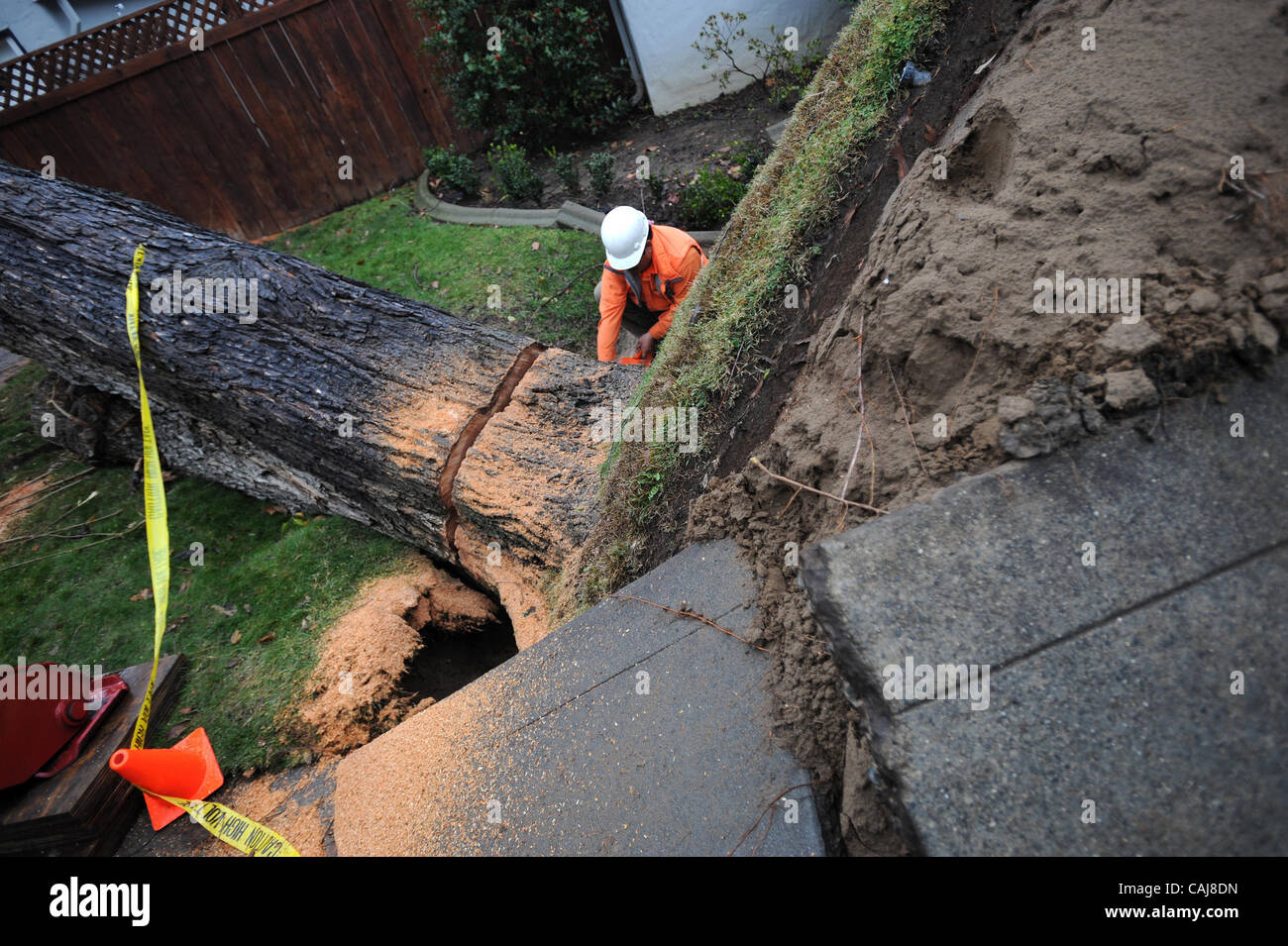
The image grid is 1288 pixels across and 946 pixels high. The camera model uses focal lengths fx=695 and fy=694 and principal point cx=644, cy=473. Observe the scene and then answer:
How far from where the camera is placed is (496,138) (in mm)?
8422

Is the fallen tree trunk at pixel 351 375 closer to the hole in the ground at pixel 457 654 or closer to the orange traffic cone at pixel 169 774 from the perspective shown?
the hole in the ground at pixel 457 654

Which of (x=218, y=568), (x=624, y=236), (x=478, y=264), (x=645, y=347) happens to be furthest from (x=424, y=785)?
(x=478, y=264)

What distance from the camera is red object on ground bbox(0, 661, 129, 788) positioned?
3021 millimetres

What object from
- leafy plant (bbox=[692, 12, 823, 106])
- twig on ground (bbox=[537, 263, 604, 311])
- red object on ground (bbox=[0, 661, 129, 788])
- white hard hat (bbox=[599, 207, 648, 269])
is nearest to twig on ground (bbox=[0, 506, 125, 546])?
red object on ground (bbox=[0, 661, 129, 788])

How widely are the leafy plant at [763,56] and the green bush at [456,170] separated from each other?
9.43 ft

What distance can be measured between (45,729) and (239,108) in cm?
764

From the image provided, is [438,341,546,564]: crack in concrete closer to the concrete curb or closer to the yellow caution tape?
the yellow caution tape

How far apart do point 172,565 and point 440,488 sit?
7.99ft

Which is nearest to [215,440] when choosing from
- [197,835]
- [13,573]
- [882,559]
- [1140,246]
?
[13,573]

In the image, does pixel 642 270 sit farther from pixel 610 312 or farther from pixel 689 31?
pixel 689 31

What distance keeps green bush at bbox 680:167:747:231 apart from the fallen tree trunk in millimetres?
3150

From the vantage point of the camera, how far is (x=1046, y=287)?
1925 mm

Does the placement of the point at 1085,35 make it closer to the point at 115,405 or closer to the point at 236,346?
the point at 236,346

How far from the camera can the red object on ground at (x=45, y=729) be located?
3.02 metres
